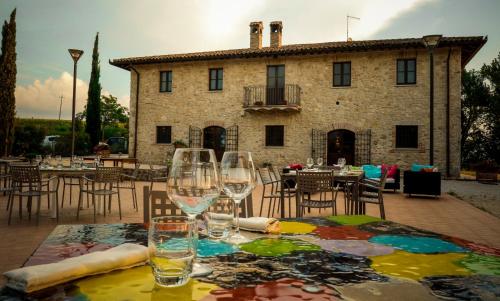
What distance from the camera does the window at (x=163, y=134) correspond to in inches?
704

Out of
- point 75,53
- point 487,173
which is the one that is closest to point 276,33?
point 75,53

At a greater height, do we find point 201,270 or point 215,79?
point 215,79

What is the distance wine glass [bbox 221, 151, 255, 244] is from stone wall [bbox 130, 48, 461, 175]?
1478 cm

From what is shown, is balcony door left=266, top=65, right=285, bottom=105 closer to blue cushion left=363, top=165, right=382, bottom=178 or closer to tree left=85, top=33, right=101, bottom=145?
blue cushion left=363, top=165, right=382, bottom=178

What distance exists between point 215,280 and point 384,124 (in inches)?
610

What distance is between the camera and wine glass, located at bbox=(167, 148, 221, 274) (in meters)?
0.92

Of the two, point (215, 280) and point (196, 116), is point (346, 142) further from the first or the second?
point (215, 280)

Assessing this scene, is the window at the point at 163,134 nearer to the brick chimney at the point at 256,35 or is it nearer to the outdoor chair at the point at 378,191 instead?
the brick chimney at the point at 256,35

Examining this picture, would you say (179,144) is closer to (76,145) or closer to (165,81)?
(165,81)

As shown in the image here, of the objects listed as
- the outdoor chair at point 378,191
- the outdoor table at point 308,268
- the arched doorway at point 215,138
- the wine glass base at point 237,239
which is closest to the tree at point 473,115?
the arched doorway at point 215,138

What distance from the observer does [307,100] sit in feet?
52.3

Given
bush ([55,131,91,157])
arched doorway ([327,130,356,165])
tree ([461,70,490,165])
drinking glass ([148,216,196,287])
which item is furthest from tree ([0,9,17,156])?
tree ([461,70,490,165])

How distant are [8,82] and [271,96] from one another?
11.3 metres

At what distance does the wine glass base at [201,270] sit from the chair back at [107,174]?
16.6 feet
